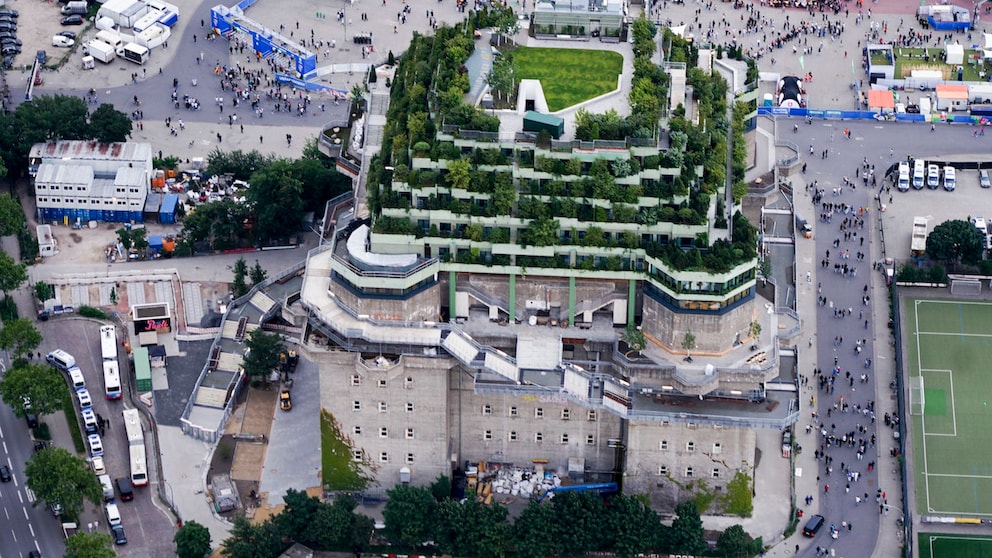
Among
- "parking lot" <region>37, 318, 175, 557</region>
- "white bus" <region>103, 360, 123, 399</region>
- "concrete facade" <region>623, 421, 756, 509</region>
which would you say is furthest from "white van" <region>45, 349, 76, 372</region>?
"concrete facade" <region>623, 421, 756, 509</region>

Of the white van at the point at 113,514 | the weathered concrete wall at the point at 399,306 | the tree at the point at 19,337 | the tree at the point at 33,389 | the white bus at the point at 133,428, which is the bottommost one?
the white van at the point at 113,514

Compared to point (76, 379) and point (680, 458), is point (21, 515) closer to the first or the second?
point (76, 379)

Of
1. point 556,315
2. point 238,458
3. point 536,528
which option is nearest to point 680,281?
point 556,315

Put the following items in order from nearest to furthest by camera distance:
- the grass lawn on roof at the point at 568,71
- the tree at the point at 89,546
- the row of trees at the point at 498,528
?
the tree at the point at 89,546, the row of trees at the point at 498,528, the grass lawn on roof at the point at 568,71

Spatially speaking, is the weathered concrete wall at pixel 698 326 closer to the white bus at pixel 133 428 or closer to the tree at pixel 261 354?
the tree at pixel 261 354

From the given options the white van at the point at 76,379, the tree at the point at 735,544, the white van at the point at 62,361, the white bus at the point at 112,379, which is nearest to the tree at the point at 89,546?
the white bus at the point at 112,379

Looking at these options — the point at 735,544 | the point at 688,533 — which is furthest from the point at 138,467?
the point at 735,544

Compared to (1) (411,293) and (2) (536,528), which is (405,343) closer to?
(1) (411,293)
